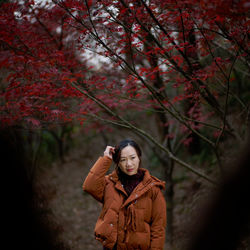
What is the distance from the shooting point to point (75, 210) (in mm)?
6469

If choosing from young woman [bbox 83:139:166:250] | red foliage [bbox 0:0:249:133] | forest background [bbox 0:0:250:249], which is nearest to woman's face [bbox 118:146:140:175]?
young woman [bbox 83:139:166:250]

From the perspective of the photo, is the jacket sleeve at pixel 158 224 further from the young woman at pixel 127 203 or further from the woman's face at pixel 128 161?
the woman's face at pixel 128 161

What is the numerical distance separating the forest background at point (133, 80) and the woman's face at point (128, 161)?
53 centimetres

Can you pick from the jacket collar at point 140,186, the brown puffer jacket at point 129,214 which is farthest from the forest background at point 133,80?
the brown puffer jacket at point 129,214

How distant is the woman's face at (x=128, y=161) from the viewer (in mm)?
2232

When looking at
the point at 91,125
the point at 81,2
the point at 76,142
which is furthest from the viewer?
the point at 76,142

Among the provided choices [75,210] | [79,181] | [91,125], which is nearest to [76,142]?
[79,181]

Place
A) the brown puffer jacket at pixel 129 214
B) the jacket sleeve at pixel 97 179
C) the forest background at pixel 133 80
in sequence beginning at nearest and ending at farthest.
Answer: the brown puffer jacket at pixel 129 214 → the jacket sleeve at pixel 97 179 → the forest background at pixel 133 80

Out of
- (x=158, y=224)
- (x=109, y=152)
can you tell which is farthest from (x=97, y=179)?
(x=158, y=224)

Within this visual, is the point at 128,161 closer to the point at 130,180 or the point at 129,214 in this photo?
the point at 130,180

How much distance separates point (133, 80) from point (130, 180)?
1438 mm

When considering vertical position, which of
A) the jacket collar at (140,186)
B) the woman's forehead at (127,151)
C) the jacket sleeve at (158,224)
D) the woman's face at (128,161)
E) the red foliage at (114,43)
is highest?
the red foliage at (114,43)

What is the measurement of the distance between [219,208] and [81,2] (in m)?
2.43

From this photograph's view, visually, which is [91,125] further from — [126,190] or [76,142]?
[126,190]
